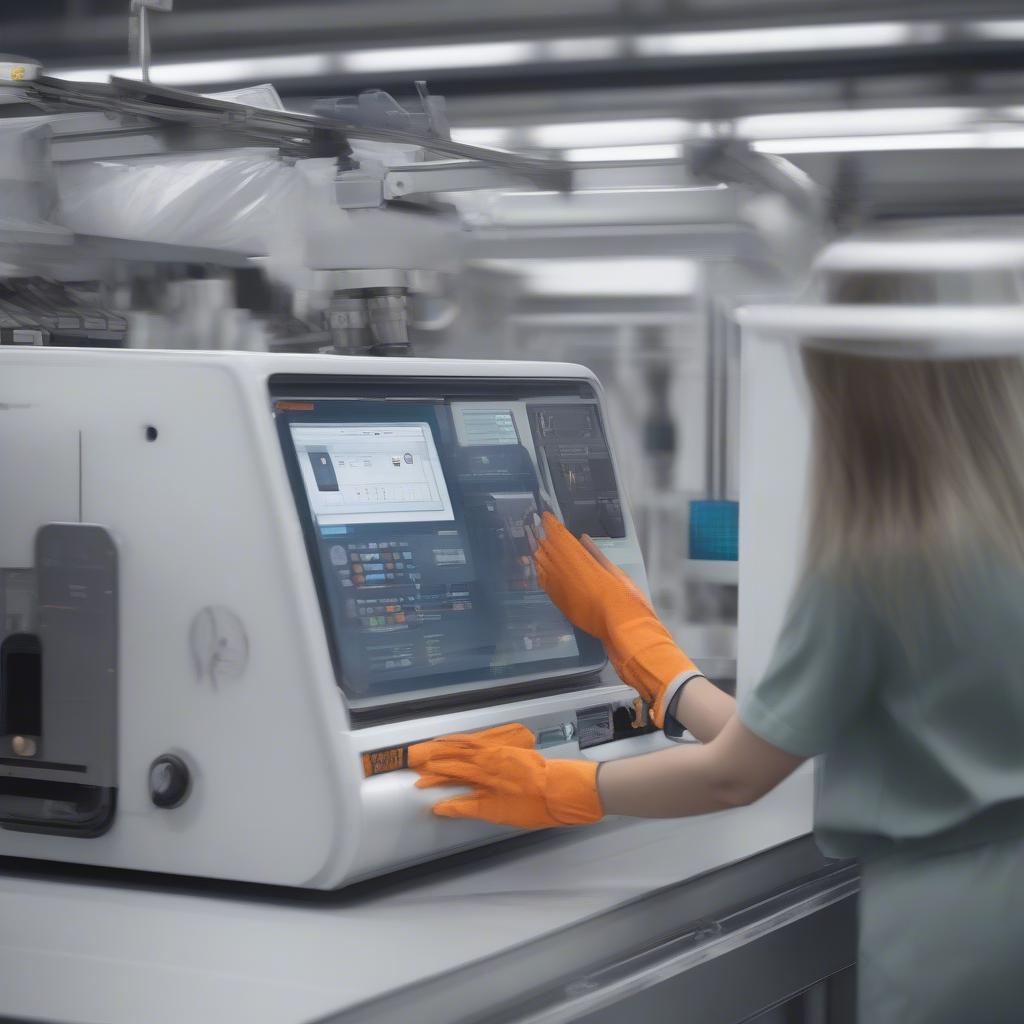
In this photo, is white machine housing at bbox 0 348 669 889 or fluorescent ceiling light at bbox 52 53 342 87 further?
fluorescent ceiling light at bbox 52 53 342 87

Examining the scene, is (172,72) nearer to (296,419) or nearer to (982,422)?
(296,419)

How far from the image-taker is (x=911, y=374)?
43.9 inches

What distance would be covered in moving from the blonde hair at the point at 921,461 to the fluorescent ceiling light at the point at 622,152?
7.13ft

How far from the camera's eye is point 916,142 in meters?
3.07

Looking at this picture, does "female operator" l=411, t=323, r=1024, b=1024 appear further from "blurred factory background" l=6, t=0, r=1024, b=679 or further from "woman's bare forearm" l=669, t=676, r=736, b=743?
"blurred factory background" l=6, t=0, r=1024, b=679

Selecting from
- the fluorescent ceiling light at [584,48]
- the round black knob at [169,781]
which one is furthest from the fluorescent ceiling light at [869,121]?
the round black knob at [169,781]

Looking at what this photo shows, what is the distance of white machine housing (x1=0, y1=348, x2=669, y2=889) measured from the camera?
1.27 m

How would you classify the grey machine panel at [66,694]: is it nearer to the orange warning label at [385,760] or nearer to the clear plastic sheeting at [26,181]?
the orange warning label at [385,760]

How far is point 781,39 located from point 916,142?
1.22 ft

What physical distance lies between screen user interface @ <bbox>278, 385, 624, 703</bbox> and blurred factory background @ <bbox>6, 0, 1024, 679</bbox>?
933 millimetres

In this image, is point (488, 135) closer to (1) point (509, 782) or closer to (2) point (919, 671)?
(1) point (509, 782)

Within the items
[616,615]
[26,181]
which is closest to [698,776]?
[616,615]

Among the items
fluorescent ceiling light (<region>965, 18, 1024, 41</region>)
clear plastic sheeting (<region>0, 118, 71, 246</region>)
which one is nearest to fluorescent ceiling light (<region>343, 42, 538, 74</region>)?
fluorescent ceiling light (<region>965, 18, 1024, 41</region>)

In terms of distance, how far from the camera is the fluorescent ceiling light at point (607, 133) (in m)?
3.28
